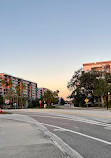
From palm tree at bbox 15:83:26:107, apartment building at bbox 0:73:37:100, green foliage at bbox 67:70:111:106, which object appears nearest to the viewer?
green foliage at bbox 67:70:111:106

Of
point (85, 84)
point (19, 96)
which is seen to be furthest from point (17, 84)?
Result: point (85, 84)

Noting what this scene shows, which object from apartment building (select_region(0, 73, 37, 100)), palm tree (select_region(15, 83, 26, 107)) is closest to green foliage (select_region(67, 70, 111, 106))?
palm tree (select_region(15, 83, 26, 107))

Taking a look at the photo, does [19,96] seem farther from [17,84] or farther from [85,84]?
[85,84]

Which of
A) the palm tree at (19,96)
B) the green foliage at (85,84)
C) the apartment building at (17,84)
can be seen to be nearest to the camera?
the green foliage at (85,84)

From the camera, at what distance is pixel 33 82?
648 ft

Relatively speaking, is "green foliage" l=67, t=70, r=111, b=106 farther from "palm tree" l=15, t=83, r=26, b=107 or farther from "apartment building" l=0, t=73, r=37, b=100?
"apartment building" l=0, t=73, r=37, b=100

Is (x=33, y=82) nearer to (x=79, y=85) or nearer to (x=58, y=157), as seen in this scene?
(x=79, y=85)

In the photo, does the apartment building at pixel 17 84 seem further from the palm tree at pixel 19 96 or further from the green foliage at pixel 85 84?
the green foliage at pixel 85 84

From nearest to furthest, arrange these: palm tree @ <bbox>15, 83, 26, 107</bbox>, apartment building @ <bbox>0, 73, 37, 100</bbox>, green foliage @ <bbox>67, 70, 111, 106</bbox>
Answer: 1. green foliage @ <bbox>67, 70, 111, 106</bbox>
2. palm tree @ <bbox>15, 83, 26, 107</bbox>
3. apartment building @ <bbox>0, 73, 37, 100</bbox>

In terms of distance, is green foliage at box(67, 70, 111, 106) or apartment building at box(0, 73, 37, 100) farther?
apartment building at box(0, 73, 37, 100)

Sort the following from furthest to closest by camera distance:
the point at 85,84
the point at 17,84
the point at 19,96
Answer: the point at 17,84 < the point at 19,96 < the point at 85,84

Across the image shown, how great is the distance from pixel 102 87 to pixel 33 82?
14987 cm

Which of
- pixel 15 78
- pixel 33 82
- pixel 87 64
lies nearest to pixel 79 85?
pixel 87 64

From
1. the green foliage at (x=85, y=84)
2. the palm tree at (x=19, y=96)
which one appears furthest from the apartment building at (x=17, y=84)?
the green foliage at (x=85, y=84)
